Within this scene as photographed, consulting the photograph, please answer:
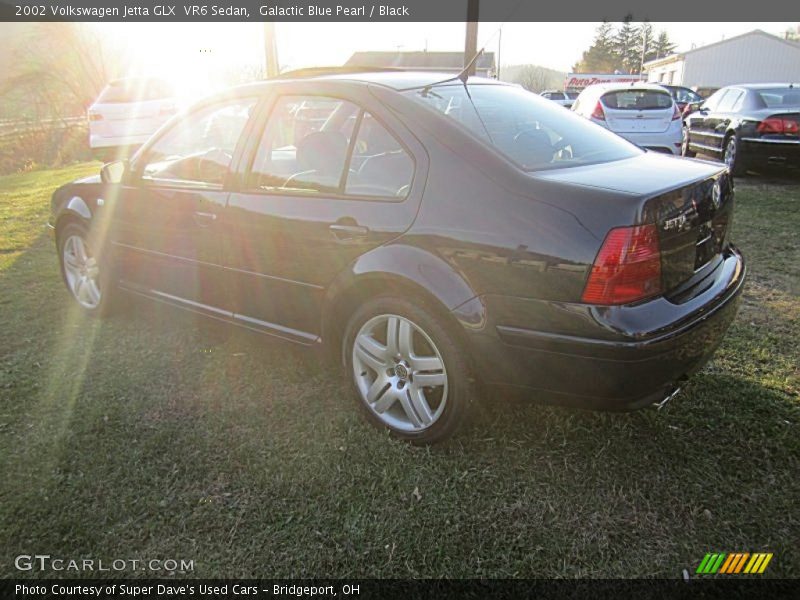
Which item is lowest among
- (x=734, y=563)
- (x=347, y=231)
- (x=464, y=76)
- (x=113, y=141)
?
(x=113, y=141)

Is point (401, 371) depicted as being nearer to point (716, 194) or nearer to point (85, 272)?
point (716, 194)

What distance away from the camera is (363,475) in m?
2.59

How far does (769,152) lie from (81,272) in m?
8.82

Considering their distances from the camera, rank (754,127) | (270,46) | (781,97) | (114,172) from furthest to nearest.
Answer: (270,46) < (781,97) < (754,127) < (114,172)

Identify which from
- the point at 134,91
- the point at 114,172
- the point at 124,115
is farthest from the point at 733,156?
the point at 134,91

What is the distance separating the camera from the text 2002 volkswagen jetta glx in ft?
7.15

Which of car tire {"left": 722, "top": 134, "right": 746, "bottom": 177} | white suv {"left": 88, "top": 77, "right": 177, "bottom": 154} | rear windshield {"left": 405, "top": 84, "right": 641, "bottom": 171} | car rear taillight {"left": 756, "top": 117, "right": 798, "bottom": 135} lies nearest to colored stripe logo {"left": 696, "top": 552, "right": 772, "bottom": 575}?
rear windshield {"left": 405, "top": 84, "right": 641, "bottom": 171}

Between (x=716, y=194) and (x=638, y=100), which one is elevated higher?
(x=716, y=194)

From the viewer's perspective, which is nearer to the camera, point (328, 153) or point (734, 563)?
point (734, 563)

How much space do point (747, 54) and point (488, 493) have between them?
5409 cm

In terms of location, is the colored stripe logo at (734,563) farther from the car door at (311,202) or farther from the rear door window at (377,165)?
the rear door window at (377,165)

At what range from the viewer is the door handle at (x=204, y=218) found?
10.8 feet

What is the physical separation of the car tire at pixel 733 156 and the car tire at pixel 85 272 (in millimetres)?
→ 8612

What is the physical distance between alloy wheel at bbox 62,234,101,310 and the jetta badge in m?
3.83
